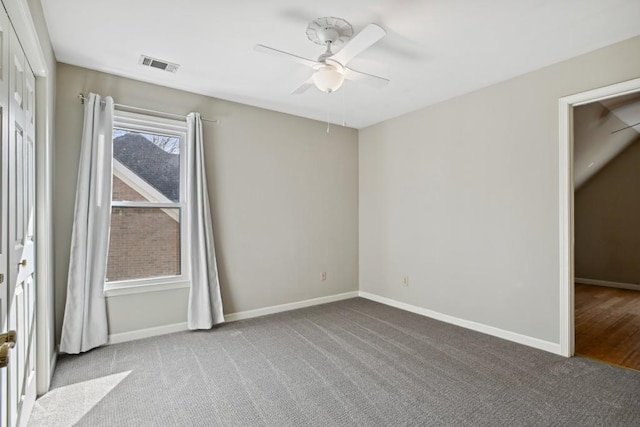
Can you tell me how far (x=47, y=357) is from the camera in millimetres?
2283

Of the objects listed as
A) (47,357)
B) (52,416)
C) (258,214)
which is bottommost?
(52,416)

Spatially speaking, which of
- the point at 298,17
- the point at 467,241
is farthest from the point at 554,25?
the point at 467,241

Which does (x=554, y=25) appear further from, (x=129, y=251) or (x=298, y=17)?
(x=129, y=251)

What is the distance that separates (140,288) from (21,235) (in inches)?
64.7

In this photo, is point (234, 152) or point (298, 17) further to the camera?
point (234, 152)

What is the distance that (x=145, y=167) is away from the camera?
11.2ft

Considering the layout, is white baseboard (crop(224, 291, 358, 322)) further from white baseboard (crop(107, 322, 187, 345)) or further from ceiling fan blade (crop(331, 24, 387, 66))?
ceiling fan blade (crop(331, 24, 387, 66))

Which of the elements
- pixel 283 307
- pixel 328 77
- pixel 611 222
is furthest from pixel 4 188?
pixel 611 222

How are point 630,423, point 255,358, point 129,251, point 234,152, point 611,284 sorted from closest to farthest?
point 630,423 < point 255,358 < point 129,251 < point 234,152 < point 611,284

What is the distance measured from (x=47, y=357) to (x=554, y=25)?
418 centimetres

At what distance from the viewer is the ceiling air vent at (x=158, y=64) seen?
2.86m

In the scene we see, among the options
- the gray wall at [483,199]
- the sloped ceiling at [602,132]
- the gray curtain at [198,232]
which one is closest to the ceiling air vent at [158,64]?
the gray curtain at [198,232]

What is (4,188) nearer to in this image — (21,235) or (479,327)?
(21,235)

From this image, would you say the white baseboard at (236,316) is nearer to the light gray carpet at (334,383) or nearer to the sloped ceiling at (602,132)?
the light gray carpet at (334,383)
